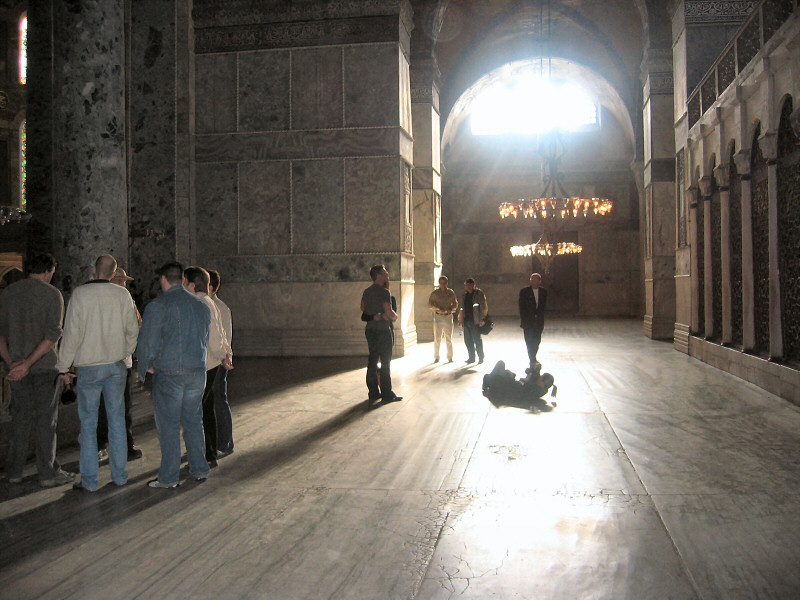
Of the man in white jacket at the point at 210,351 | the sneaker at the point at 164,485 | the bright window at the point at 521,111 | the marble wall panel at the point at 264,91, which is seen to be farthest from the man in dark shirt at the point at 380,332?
the bright window at the point at 521,111

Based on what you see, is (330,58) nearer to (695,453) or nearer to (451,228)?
(695,453)

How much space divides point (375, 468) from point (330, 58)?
1044 centimetres

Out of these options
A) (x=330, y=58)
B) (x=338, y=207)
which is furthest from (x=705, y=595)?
(x=330, y=58)

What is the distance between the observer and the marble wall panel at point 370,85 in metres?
13.9

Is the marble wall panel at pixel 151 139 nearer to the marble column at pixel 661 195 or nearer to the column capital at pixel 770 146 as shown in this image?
the column capital at pixel 770 146

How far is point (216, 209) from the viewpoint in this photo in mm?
14164

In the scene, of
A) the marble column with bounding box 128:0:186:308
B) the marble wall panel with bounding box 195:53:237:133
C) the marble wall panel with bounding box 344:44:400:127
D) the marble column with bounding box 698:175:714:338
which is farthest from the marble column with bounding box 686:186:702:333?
the marble column with bounding box 128:0:186:308

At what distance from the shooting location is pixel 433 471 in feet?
17.5

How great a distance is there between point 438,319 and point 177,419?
28.0 feet

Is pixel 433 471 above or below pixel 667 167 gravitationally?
below

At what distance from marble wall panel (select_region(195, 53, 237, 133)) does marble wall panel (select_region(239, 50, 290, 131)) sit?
19cm

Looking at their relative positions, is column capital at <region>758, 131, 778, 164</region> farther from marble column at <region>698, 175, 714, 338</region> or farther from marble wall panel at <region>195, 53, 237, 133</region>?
marble wall panel at <region>195, 53, 237, 133</region>

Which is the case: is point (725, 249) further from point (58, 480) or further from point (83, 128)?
point (58, 480)

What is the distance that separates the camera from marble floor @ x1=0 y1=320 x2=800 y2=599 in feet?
10.8
